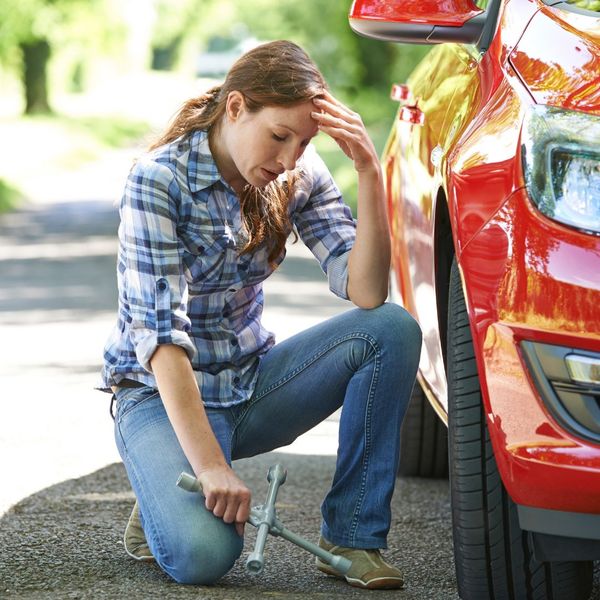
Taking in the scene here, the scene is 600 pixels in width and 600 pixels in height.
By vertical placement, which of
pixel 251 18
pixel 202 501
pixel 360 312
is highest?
pixel 360 312

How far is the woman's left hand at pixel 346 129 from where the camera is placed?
10.3 feet

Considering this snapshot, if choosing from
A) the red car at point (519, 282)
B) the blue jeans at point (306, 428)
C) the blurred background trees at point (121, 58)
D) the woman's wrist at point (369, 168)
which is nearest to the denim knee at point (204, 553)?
the blue jeans at point (306, 428)

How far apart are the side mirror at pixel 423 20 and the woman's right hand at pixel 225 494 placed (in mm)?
1022

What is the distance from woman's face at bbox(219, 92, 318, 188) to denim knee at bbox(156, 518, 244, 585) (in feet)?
2.56

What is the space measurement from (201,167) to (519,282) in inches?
42.9

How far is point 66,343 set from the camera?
7.36 metres

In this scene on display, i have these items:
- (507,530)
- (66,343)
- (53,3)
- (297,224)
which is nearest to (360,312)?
(297,224)

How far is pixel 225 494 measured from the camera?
9.69 ft

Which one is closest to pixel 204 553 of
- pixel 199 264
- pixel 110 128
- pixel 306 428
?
pixel 306 428

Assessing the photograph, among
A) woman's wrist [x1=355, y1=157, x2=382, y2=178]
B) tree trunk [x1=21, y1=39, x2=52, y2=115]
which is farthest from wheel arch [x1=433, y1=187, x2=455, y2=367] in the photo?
tree trunk [x1=21, y1=39, x2=52, y2=115]

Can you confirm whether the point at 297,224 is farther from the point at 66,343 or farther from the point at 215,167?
the point at 66,343

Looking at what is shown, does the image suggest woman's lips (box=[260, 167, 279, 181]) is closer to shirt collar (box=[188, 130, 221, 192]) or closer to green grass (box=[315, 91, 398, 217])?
shirt collar (box=[188, 130, 221, 192])

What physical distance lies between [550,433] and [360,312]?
108 centimetres

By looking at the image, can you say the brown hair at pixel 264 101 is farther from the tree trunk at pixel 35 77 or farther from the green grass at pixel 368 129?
the tree trunk at pixel 35 77
